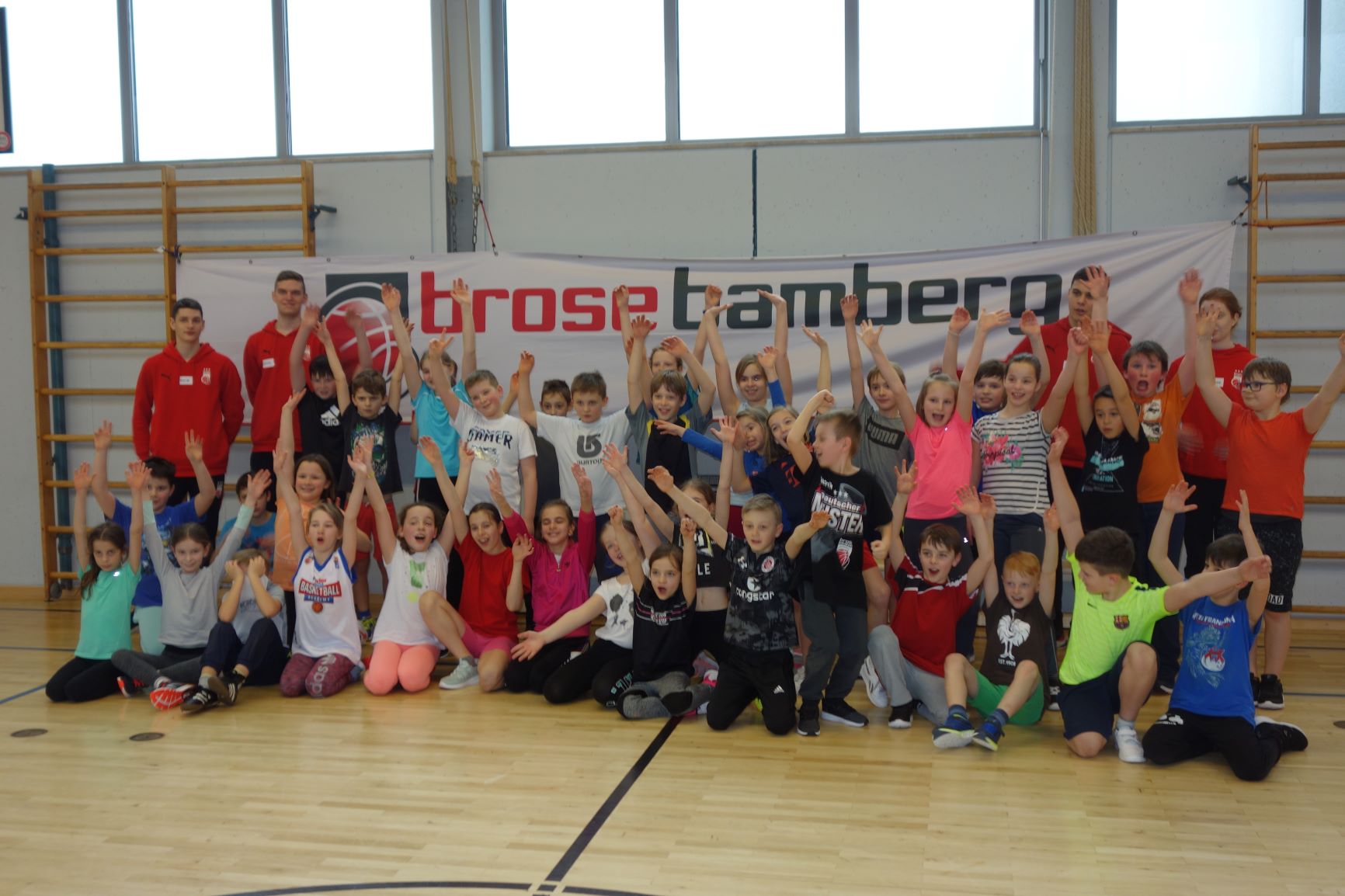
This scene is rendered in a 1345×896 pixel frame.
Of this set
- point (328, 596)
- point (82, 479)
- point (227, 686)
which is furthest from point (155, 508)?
point (227, 686)

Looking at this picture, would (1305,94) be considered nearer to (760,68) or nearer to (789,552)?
(760,68)

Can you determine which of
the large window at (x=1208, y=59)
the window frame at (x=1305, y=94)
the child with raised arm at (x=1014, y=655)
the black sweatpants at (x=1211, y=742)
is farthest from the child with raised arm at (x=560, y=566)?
the large window at (x=1208, y=59)

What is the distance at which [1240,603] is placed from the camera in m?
4.00

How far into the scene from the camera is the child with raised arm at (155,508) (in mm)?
5336

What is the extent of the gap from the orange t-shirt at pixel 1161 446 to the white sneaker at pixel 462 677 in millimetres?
3291

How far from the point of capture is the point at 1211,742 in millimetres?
3920

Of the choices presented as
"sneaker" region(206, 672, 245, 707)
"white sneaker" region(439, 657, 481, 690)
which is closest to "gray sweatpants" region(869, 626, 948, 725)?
"white sneaker" region(439, 657, 481, 690)

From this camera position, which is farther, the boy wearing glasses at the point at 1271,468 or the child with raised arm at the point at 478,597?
the child with raised arm at the point at 478,597

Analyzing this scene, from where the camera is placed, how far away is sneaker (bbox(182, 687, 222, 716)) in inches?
186

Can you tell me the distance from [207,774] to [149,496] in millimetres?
2218

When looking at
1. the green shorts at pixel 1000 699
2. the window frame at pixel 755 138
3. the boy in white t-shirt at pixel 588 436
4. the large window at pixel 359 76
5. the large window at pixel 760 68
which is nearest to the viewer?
the green shorts at pixel 1000 699

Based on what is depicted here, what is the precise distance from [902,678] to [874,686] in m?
0.29

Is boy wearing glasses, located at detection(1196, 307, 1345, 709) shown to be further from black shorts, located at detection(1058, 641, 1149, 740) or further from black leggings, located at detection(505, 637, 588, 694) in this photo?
black leggings, located at detection(505, 637, 588, 694)

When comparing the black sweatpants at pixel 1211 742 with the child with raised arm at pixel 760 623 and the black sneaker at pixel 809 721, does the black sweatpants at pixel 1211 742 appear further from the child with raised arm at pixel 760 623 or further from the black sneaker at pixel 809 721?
the child with raised arm at pixel 760 623
